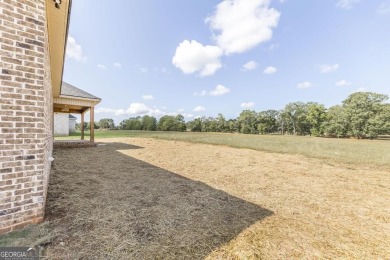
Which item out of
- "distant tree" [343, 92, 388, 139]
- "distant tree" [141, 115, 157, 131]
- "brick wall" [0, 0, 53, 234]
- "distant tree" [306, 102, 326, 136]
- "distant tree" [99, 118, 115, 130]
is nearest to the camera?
"brick wall" [0, 0, 53, 234]

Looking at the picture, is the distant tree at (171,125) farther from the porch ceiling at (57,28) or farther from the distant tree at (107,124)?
the porch ceiling at (57,28)

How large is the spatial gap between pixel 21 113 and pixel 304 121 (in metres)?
68.4

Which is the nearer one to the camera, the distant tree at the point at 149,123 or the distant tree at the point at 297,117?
the distant tree at the point at 297,117

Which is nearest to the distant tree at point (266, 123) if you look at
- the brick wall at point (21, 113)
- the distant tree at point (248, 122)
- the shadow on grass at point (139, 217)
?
the distant tree at point (248, 122)

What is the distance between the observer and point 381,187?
5570 mm

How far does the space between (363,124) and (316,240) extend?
175 feet

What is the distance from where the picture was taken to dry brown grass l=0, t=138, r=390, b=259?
2383 mm

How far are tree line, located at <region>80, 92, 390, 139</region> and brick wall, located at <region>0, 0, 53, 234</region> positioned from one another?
5466cm

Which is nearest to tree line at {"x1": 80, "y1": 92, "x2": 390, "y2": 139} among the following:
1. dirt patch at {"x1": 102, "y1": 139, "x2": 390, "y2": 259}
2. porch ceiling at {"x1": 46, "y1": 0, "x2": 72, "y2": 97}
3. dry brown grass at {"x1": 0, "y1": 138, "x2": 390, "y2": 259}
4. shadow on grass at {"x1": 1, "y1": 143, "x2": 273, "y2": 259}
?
dirt patch at {"x1": 102, "y1": 139, "x2": 390, "y2": 259}

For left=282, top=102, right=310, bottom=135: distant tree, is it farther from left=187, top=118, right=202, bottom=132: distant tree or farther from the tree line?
left=187, top=118, right=202, bottom=132: distant tree

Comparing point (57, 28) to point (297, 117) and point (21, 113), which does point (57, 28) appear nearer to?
point (21, 113)

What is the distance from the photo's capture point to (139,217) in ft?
10.2

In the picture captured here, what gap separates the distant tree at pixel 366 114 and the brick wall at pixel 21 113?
54664mm

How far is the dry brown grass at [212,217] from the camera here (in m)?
2.38
